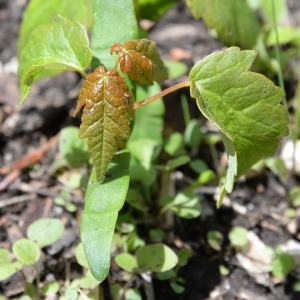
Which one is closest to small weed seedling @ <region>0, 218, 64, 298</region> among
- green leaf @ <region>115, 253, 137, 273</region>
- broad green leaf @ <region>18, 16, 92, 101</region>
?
green leaf @ <region>115, 253, 137, 273</region>

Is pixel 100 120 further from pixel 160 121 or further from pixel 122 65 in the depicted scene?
pixel 160 121

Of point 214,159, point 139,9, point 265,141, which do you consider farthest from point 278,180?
point 139,9

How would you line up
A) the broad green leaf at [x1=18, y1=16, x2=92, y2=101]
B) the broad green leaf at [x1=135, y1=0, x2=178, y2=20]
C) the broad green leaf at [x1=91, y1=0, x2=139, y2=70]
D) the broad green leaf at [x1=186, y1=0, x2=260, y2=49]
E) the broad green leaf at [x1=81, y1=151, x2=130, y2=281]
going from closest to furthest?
the broad green leaf at [x1=81, y1=151, x2=130, y2=281], the broad green leaf at [x1=18, y1=16, x2=92, y2=101], the broad green leaf at [x1=91, y1=0, x2=139, y2=70], the broad green leaf at [x1=186, y1=0, x2=260, y2=49], the broad green leaf at [x1=135, y1=0, x2=178, y2=20]

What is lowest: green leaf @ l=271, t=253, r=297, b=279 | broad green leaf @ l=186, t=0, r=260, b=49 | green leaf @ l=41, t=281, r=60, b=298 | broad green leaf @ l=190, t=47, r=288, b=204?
green leaf @ l=271, t=253, r=297, b=279

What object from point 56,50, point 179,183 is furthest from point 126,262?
point 56,50

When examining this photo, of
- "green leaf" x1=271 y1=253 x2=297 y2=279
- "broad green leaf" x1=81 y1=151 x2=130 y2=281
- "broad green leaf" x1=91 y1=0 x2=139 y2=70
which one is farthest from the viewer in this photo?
"green leaf" x1=271 y1=253 x2=297 y2=279

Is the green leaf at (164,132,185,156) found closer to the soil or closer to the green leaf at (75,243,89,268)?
the soil

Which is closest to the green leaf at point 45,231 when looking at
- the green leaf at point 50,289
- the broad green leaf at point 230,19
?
the green leaf at point 50,289
